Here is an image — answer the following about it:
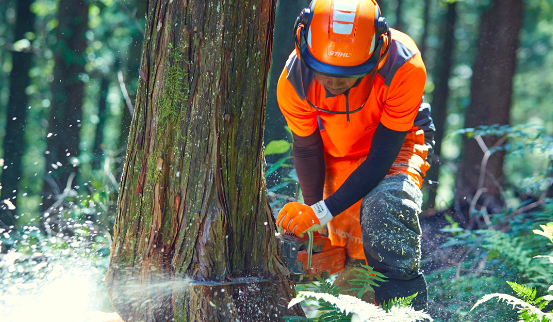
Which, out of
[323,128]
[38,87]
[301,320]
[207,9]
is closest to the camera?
[207,9]

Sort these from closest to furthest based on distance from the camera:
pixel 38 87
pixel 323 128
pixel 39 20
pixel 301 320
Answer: pixel 301 320, pixel 323 128, pixel 38 87, pixel 39 20

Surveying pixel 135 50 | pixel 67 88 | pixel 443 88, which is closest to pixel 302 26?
pixel 135 50

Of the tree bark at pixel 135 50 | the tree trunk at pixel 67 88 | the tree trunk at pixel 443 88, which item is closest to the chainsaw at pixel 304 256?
the tree bark at pixel 135 50

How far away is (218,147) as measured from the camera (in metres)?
1.93

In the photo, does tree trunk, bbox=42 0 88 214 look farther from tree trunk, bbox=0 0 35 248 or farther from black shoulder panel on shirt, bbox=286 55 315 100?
black shoulder panel on shirt, bbox=286 55 315 100

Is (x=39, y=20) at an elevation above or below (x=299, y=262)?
above

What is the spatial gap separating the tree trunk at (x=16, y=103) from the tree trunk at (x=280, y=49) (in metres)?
7.70

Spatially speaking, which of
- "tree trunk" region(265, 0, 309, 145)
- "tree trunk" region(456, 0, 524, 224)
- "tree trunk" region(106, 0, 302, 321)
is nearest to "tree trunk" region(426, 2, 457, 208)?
"tree trunk" region(456, 0, 524, 224)

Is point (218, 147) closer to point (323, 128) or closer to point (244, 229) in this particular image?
point (244, 229)

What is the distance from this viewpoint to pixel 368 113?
2508mm

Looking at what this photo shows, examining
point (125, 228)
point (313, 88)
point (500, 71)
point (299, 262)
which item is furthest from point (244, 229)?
point (500, 71)

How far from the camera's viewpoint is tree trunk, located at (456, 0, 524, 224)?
266 inches

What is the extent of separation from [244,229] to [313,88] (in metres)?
0.93

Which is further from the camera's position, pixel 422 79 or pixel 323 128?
pixel 323 128
